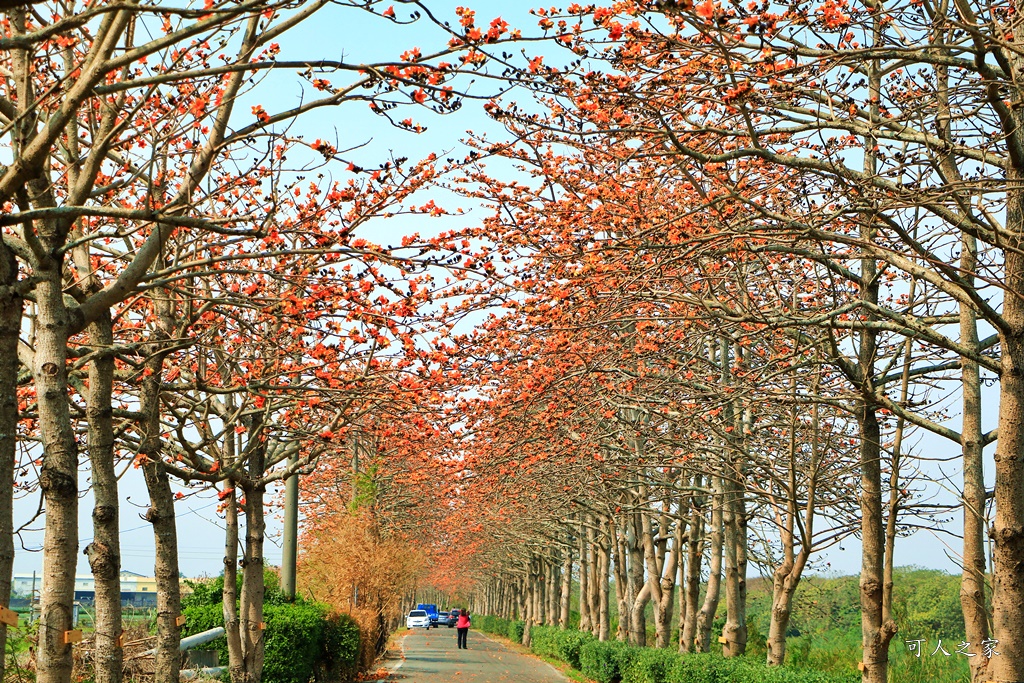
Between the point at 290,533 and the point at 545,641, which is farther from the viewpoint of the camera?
the point at 545,641

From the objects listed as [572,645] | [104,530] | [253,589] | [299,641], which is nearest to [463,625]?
[572,645]

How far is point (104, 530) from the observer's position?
8961mm

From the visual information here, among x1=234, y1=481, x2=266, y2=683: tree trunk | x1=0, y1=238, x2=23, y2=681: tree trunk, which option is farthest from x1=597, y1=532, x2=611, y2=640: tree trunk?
x1=0, y1=238, x2=23, y2=681: tree trunk

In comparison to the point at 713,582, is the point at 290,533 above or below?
above

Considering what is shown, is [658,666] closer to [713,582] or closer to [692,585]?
[713,582]

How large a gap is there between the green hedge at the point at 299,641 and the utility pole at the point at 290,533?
0.88m

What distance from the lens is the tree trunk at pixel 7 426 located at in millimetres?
6027

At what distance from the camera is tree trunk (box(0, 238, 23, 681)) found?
603 cm

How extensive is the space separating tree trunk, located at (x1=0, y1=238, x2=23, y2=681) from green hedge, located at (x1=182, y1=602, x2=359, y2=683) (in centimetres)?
1191

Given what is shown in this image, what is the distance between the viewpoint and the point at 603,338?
14508 millimetres

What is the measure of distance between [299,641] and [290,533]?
2.95 metres

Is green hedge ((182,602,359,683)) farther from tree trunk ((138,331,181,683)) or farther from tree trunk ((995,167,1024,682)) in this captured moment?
tree trunk ((995,167,1024,682))

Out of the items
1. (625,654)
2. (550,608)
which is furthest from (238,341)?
(550,608)

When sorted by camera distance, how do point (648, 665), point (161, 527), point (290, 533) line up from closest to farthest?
point (161, 527) → point (648, 665) → point (290, 533)
